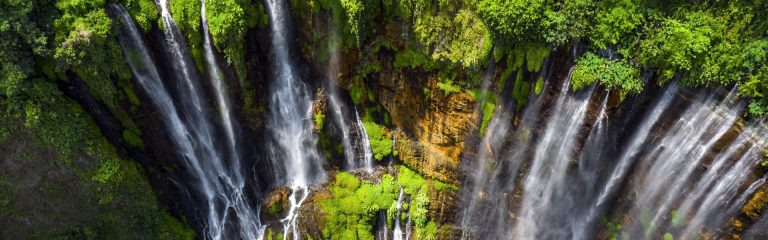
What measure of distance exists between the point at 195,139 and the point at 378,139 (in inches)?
255

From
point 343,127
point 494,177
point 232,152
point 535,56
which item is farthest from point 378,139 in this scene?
point 535,56

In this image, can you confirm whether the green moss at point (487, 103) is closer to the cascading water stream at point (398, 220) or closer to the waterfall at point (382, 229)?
the cascading water stream at point (398, 220)

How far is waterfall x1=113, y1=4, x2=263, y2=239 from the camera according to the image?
560 inches

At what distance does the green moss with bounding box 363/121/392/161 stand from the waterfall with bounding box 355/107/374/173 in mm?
154

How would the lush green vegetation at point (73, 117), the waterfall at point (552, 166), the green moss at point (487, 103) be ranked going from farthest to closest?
1. the green moss at point (487, 103)
2. the waterfall at point (552, 166)
3. the lush green vegetation at point (73, 117)

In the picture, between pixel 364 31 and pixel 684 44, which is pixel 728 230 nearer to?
pixel 684 44

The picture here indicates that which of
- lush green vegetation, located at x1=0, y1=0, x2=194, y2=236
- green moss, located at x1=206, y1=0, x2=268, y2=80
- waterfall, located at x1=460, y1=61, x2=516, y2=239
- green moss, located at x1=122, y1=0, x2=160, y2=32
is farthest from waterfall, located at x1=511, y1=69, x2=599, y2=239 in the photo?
lush green vegetation, located at x1=0, y1=0, x2=194, y2=236

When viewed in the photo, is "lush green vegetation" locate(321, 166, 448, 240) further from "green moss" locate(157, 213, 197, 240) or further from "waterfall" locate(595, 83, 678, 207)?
"green moss" locate(157, 213, 197, 240)

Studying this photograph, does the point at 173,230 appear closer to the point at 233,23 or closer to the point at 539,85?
the point at 233,23

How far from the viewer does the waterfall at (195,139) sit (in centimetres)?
1423

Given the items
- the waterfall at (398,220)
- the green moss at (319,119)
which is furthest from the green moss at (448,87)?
the green moss at (319,119)

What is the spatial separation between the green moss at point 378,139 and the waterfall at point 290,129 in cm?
218

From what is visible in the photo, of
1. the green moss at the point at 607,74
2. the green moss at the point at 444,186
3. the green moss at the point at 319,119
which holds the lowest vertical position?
the green moss at the point at 444,186

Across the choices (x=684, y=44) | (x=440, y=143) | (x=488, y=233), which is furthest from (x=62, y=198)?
(x=684, y=44)
